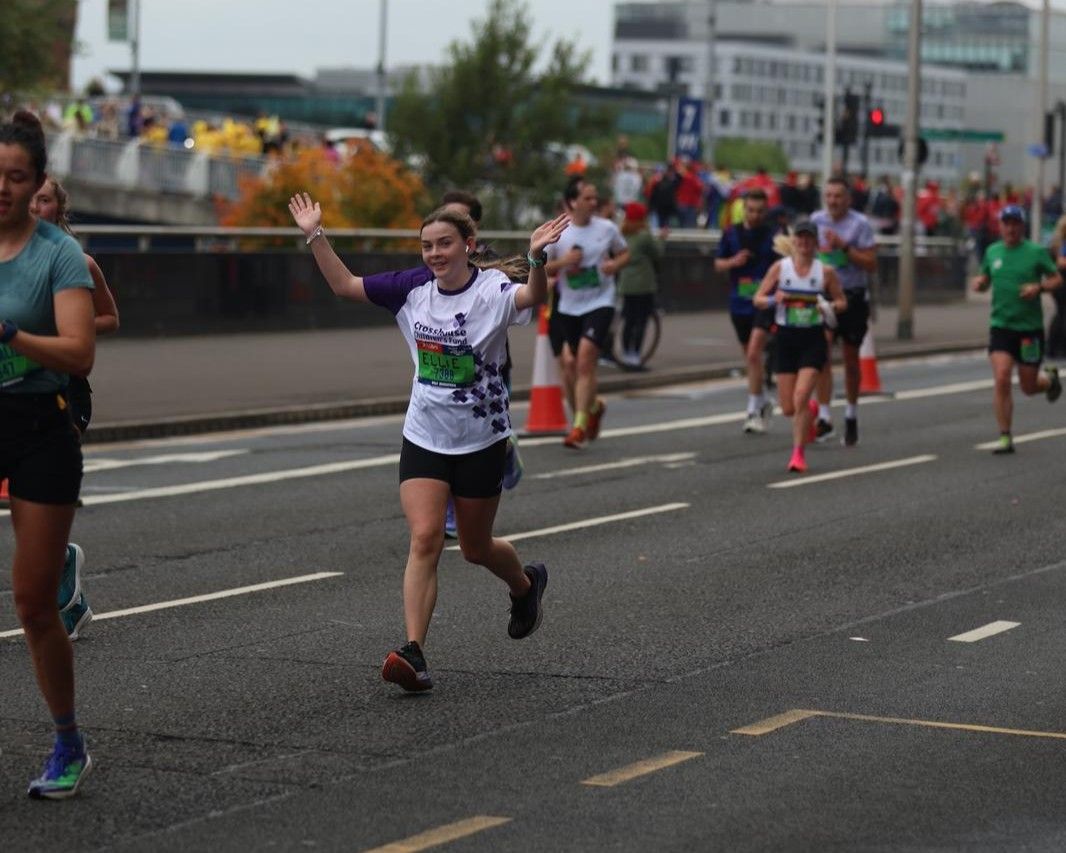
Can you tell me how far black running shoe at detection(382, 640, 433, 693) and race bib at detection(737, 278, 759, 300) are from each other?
11278 millimetres

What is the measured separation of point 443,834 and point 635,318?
19348mm

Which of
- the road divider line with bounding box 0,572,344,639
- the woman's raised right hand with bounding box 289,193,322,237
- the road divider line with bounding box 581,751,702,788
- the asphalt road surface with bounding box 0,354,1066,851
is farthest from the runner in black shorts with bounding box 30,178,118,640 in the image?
the road divider line with bounding box 581,751,702,788

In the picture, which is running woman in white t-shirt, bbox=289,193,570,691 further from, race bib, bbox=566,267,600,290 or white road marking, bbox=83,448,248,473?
race bib, bbox=566,267,600,290

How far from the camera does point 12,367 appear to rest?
6.19 metres

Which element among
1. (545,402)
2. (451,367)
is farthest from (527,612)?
(545,402)

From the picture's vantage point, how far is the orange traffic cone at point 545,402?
17.9m

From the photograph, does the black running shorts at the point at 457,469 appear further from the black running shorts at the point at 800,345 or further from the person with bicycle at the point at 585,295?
the person with bicycle at the point at 585,295

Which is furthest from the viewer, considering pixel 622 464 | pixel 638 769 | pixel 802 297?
pixel 622 464

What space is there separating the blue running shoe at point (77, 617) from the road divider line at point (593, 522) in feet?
10.7

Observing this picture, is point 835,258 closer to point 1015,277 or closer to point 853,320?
point 853,320

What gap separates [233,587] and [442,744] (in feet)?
11.8

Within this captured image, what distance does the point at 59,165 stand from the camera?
43594 mm

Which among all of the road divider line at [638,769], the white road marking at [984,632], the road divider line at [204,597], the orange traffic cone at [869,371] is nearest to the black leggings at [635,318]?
the orange traffic cone at [869,371]

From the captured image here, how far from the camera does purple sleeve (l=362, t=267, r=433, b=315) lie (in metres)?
8.30
